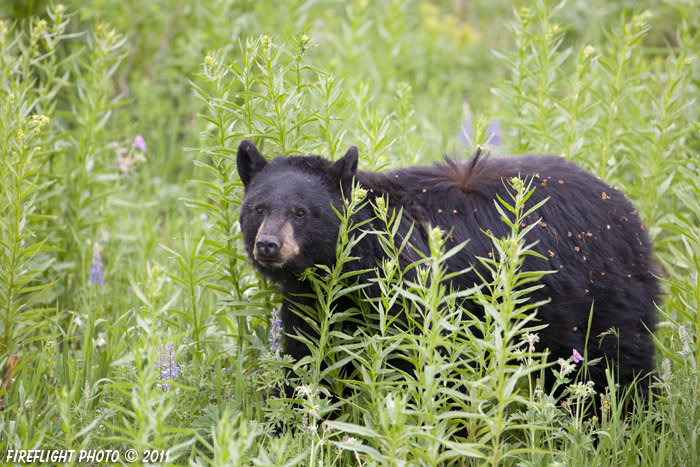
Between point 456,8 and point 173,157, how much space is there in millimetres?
6389

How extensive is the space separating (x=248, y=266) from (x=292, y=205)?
2.31 feet

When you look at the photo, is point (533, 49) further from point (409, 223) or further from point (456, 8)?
→ point (456, 8)

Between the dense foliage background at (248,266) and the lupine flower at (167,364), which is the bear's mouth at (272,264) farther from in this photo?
the lupine flower at (167,364)

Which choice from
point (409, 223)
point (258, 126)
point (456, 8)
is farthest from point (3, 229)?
point (456, 8)

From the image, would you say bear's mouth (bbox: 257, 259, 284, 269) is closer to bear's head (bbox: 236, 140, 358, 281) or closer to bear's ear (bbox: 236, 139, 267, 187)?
bear's head (bbox: 236, 140, 358, 281)

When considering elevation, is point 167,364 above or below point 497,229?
below

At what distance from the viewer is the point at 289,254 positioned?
11.8 ft

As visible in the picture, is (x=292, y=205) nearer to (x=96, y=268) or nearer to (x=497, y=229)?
(x=497, y=229)

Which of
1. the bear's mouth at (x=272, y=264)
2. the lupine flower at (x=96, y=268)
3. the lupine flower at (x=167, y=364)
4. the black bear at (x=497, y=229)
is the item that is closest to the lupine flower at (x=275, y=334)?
the black bear at (x=497, y=229)

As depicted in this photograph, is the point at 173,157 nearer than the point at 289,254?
No

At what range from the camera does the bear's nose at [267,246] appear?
3488 millimetres

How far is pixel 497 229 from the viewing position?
3.94 metres

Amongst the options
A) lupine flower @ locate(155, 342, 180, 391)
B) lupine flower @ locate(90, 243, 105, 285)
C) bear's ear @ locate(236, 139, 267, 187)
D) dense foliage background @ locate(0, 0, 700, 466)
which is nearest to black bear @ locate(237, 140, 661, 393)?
bear's ear @ locate(236, 139, 267, 187)

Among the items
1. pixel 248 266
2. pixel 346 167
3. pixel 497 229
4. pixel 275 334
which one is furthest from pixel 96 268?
pixel 497 229
